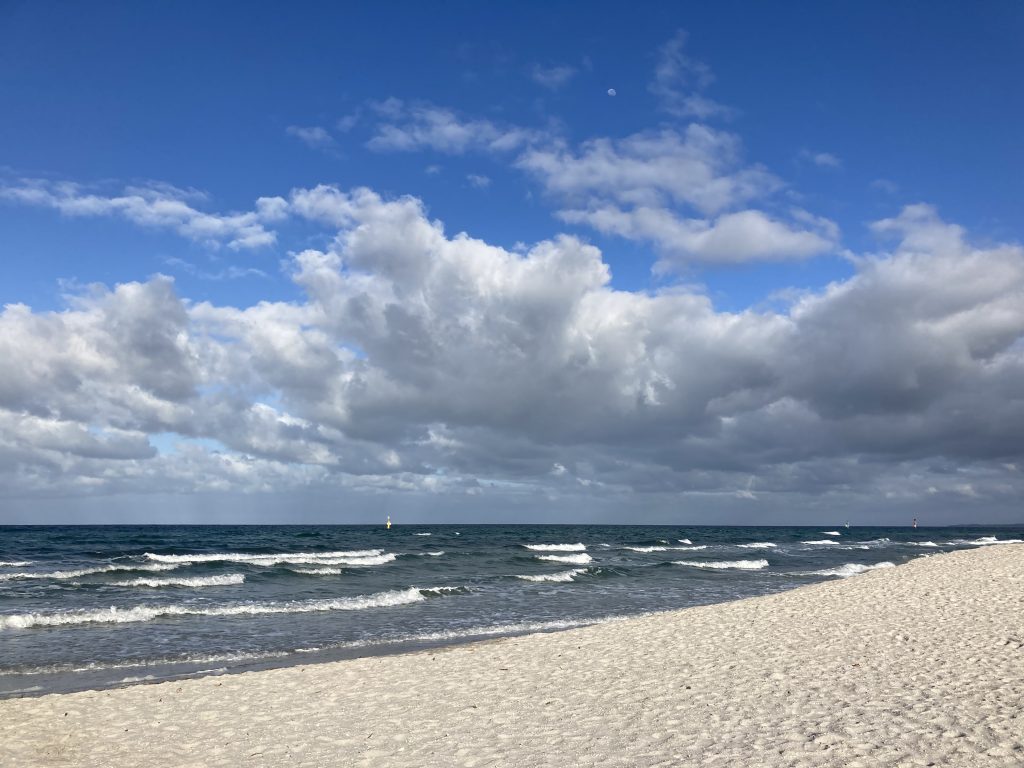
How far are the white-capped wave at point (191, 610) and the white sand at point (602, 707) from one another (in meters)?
9.08

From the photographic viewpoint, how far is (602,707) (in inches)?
394

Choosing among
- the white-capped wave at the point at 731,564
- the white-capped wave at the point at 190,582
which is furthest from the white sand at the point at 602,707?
the white-capped wave at the point at 731,564

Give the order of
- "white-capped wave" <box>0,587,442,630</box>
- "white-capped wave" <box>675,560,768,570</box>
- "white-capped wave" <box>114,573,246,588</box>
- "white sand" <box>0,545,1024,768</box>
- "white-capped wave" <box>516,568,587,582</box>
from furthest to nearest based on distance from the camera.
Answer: "white-capped wave" <box>675,560,768,570</box> → "white-capped wave" <box>516,568,587,582</box> → "white-capped wave" <box>114,573,246,588</box> → "white-capped wave" <box>0,587,442,630</box> → "white sand" <box>0,545,1024,768</box>

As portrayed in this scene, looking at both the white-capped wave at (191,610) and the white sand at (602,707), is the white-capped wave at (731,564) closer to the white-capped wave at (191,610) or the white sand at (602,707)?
the white-capped wave at (191,610)

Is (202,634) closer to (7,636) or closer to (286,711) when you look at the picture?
(7,636)

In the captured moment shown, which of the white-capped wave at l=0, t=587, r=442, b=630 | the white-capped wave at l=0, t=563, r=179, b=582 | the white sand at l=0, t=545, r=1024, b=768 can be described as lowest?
the white-capped wave at l=0, t=563, r=179, b=582

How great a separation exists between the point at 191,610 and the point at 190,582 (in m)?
8.47

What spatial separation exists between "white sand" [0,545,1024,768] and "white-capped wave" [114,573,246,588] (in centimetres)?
1775

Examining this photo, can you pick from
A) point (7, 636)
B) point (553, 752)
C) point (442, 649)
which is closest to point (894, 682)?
point (553, 752)

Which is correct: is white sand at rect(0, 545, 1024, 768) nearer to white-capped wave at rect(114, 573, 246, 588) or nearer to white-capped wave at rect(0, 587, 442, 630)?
white-capped wave at rect(0, 587, 442, 630)

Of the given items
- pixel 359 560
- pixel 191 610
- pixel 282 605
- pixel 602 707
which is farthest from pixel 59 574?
pixel 602 707

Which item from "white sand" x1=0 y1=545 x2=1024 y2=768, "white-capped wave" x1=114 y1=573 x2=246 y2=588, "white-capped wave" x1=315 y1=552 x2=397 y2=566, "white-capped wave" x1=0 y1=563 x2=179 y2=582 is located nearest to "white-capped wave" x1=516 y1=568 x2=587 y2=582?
"white-capped wave" x1=315 y1=552 x2=397 y2=566

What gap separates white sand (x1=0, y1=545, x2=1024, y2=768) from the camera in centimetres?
811

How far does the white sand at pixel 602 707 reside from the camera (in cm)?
811
